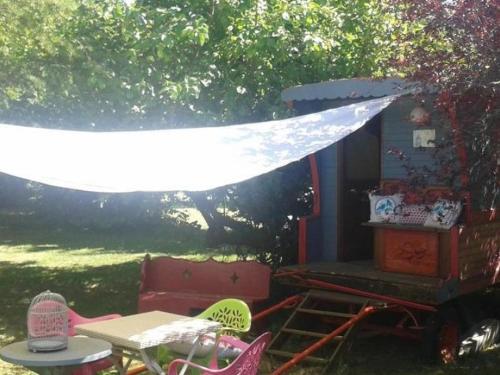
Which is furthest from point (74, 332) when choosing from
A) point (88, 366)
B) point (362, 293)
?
point (362, 293)

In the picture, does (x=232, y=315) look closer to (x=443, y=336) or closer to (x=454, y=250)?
(x=454, y=250)

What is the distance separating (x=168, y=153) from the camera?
16.7 feet

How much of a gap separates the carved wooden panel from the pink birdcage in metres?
3.21

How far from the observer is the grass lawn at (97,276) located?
19.6ft

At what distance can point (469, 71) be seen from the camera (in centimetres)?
507

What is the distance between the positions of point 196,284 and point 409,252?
6.66ft

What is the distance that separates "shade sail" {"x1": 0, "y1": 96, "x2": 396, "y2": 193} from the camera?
4.32 metres

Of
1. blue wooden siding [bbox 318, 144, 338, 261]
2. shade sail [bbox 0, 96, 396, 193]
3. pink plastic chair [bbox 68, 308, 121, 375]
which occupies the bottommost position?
pink plastic chair [bbox 68, 308, 121, 375]

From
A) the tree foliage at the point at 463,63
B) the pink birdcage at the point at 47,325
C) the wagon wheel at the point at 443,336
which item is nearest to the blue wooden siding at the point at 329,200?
the wagon wheel at the point at 443,336

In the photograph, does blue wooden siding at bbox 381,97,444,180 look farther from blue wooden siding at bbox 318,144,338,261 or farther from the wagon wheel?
the wagon wheel

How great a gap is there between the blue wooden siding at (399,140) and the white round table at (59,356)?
12.5 feet

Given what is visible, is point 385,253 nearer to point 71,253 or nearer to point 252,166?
point 252,166

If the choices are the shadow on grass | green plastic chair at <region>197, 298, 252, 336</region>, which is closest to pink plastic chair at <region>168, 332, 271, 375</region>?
green plastic chair at <region>197, 298, 252, 336</region>

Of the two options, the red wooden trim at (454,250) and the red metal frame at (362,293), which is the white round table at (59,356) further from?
the red wooden trim at (454,250)
